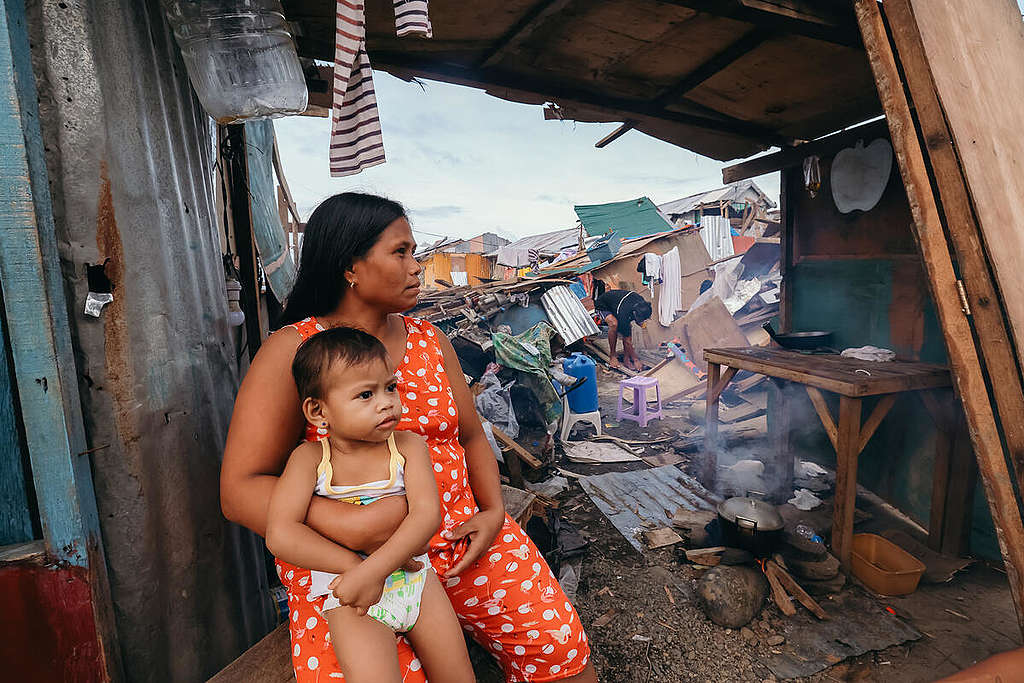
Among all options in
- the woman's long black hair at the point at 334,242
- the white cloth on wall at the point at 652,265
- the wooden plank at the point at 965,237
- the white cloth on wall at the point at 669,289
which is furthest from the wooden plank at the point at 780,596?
the white cloth on wall at the point at 652,265

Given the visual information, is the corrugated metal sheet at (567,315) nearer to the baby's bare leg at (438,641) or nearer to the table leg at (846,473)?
the table leg at (846,473)

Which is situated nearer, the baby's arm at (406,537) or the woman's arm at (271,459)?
the baby's arm at (406,537)

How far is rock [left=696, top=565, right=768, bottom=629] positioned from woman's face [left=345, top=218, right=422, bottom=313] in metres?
2.84

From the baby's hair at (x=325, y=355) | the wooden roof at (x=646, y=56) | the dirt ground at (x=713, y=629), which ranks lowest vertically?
the dirt ground at (x=713, y=629)

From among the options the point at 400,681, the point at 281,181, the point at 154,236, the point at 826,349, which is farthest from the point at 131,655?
the point at 826,349

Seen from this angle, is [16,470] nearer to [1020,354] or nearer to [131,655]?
[131,655]

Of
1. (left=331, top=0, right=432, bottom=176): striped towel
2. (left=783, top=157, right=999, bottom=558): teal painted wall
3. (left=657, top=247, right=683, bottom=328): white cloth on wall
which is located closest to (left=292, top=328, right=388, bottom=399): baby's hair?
(left=331, top=0, right=432, bottom=176): striped towel

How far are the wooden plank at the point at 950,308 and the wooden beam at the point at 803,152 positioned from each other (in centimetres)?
198

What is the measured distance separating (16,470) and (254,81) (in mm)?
1738

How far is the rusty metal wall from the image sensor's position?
1.56 m

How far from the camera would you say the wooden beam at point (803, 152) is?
14.3 feet

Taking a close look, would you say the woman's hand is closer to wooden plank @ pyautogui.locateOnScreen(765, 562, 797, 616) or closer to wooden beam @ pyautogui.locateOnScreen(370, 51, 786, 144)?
wooden plank @ pyautogui.locateOnScreen(765, 562, 797, 616)

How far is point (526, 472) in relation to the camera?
5.40m

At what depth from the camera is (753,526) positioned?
11.5 feet
